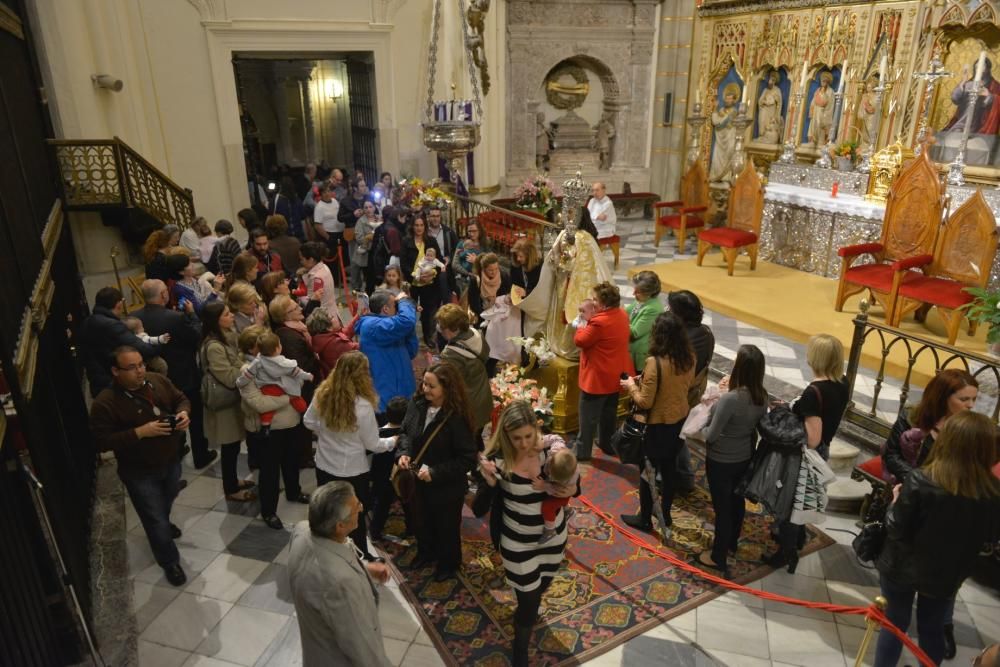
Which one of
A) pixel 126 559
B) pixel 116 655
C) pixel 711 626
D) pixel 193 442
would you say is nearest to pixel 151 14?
pixel 193 442

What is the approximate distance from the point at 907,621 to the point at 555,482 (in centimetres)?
185

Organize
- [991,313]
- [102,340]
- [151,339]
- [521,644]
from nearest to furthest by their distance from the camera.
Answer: [521,644]
[102,340]
[151,339]
[991,313]

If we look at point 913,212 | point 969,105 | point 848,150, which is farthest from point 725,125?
point 913,212

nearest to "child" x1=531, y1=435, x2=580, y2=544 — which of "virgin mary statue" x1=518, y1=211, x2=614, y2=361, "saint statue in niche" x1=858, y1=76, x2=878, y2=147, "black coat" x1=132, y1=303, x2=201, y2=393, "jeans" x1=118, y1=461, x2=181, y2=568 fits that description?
"jeans" x1=118, y1=461, x2=181, y2=568

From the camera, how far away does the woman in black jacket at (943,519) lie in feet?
9.11

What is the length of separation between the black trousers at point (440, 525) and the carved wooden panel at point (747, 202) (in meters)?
7.51

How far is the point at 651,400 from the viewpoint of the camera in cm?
405

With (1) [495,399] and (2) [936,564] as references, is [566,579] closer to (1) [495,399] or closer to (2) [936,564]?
(1) [495,399]

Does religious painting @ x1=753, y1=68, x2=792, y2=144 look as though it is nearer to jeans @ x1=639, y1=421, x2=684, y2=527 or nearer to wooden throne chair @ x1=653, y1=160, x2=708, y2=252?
wooden throne chair @ x1=653, y1=160, x2=708, y2=252

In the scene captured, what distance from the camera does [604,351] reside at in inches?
190

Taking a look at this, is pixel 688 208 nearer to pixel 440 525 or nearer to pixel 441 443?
pixel 440 525

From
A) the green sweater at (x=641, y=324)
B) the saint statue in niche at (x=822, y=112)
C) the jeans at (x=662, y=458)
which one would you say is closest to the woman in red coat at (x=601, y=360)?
the green sweater at (x=641, y=324)

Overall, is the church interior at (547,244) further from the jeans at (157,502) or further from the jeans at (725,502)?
the jeans at (157,502)

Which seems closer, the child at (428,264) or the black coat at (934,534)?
the black coat at (934,534)
